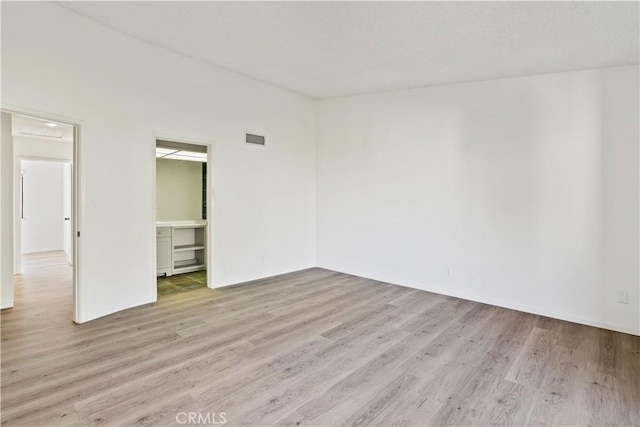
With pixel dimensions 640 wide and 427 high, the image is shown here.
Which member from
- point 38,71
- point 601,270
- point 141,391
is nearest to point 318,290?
point 141,391

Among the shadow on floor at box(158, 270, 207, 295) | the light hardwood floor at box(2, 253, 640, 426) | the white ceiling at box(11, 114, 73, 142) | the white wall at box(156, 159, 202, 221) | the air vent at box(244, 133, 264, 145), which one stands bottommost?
the light hardwood floor at box(2, 253, 640, 426)

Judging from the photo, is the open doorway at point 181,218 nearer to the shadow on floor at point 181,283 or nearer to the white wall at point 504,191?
the shadow on floor at point 181,283

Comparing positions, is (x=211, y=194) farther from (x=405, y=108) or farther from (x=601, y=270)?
(x=601, y=270)

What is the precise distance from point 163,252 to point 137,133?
91.2 inches

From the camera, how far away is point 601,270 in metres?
3.72

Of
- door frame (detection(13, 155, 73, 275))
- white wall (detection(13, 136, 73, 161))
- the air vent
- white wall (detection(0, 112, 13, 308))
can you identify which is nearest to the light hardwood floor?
white wall (detection(0, 112, 13, 308))

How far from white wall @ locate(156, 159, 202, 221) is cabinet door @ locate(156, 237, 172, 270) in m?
1.54

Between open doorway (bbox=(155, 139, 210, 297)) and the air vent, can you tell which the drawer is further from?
the air vent

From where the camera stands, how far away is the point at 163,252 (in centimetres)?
552

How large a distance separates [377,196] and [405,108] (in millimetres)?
1480

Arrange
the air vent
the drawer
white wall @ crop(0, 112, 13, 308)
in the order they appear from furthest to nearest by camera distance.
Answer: the drawer < the air vent < white wall @ crop(0, 112, 13, 308)

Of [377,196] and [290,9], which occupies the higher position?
[290,9]

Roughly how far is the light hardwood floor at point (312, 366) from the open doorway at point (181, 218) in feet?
4.20

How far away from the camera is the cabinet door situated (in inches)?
215
